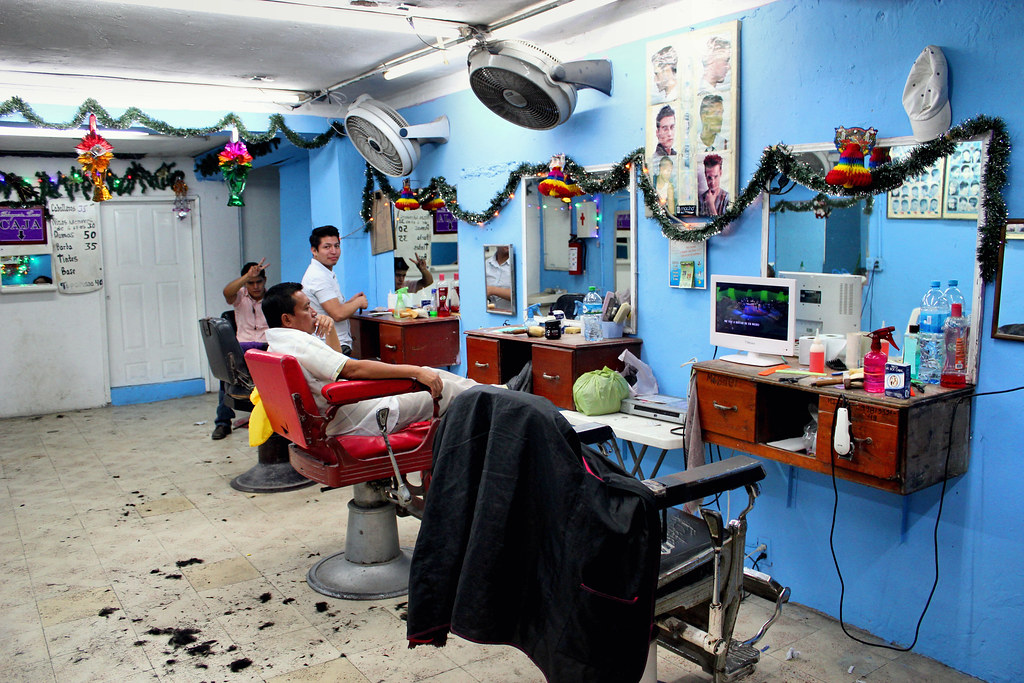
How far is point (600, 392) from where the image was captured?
3686 mm

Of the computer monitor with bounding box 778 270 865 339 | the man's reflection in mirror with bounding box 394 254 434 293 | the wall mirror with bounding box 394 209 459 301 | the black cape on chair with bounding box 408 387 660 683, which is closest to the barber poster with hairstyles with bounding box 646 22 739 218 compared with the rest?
the computer monitor with bounding box 778 270 865 339

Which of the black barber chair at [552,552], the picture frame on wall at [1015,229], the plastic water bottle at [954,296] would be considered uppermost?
the picture frame on wall at [1015,229]

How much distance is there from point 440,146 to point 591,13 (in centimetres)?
187

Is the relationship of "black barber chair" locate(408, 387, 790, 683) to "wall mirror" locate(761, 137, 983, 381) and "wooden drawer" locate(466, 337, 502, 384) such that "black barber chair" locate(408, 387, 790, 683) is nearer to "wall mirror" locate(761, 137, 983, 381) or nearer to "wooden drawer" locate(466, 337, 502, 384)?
"wall mirror" locate(761, 137, 983, 381)

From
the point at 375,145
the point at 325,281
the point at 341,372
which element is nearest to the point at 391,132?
the point at 375,145

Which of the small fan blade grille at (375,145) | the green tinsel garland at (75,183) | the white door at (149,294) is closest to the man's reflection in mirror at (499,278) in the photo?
the small fan blade grille at (375,145)

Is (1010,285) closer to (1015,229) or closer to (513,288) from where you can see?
(1015,229)

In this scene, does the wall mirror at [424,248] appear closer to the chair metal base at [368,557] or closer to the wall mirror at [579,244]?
the wall mirror at [579,244]

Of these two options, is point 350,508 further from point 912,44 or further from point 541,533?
point 912,44

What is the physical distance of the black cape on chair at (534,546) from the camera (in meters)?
1.84

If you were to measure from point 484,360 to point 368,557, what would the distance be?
1297 mm

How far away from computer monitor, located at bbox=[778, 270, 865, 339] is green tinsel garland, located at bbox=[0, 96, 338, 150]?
13.9 ft

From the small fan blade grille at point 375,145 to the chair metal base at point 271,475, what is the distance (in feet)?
6.36

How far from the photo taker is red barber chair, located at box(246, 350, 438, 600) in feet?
10.3
